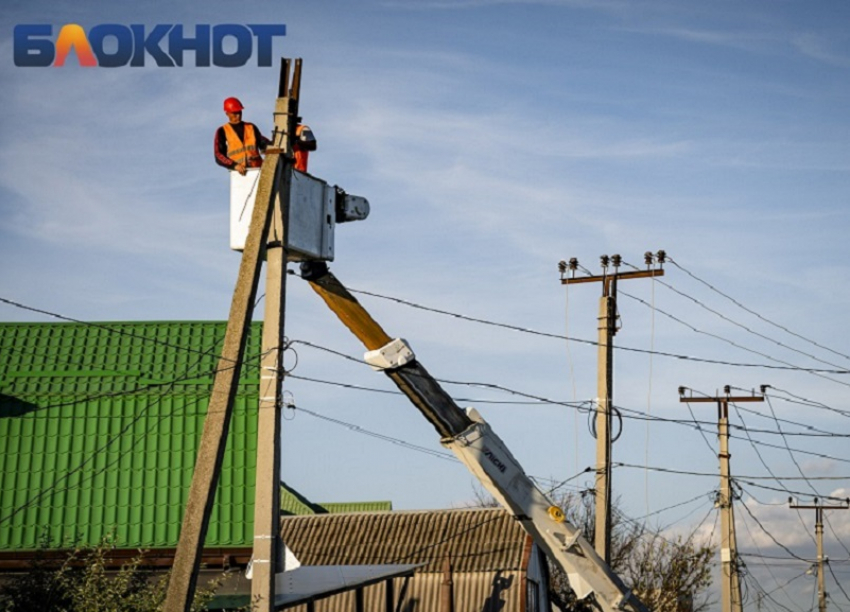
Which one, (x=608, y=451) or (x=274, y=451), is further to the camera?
(x=608, y=451)

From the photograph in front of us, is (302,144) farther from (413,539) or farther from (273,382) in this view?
→ (413,539)

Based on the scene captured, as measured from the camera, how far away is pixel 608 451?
28.9 metres

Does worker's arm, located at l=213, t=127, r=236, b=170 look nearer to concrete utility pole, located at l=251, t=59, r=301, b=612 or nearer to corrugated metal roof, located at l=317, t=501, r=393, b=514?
concrete utility pole, located at l=251, t=59, r=301, b=612

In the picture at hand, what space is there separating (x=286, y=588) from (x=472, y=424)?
3.66 metres

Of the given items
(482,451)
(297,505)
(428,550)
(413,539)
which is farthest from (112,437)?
(297,505)

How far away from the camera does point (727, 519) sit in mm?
43719

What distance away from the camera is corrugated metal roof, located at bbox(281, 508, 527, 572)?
108ft

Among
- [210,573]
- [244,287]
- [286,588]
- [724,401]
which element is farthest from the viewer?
[724,401]

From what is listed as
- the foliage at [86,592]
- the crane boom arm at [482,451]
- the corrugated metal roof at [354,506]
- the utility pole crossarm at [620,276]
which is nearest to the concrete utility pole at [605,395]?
the utility pole crossarm at [620,276]

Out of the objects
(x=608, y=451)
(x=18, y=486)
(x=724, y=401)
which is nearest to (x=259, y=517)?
(x=18, y=486)

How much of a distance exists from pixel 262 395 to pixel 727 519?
30.4 metres

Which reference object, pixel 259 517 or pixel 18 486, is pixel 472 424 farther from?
pixel 18 486

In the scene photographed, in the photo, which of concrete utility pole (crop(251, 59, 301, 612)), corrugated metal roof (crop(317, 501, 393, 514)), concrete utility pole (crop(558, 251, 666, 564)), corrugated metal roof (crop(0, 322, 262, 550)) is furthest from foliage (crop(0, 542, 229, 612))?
corrugated metal roof (crop(317, 501, 393, 514))

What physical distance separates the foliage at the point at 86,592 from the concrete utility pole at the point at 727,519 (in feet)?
92.1
